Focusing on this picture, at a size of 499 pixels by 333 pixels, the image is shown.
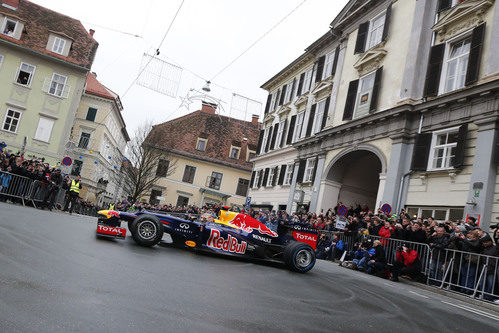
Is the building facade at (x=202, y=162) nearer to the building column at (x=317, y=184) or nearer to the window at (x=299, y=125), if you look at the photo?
the window at (x=299, y=125)

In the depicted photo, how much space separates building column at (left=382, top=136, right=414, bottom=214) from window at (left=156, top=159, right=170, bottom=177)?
3417cm

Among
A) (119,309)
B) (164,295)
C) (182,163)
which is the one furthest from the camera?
(182,163)

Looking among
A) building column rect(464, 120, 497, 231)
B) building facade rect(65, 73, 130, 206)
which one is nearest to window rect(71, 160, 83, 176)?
building facade rect(65, 73, 130, 206)

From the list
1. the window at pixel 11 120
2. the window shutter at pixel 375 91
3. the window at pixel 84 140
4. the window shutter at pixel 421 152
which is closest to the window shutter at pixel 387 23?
the window shutter at pixel 375 91

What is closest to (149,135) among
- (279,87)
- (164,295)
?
(279,87)

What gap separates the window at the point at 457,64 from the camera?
16.8m

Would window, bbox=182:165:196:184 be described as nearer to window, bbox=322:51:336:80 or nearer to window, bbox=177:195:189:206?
window, bbox=177:195:189:206

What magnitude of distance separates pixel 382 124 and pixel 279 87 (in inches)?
760

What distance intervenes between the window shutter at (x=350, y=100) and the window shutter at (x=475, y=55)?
7944mm

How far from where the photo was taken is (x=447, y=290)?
36.8ft

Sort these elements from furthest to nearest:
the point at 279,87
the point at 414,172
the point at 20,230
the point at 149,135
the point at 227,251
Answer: the point at 149,135 → the point at 279,87 → the point at 414,172 → the point at 227,251 → the point at 20,230

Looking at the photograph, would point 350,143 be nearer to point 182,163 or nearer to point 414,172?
point 414,172

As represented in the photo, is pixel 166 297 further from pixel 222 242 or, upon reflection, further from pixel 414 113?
pixel 414 113

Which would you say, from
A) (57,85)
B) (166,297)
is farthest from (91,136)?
(166,297)
